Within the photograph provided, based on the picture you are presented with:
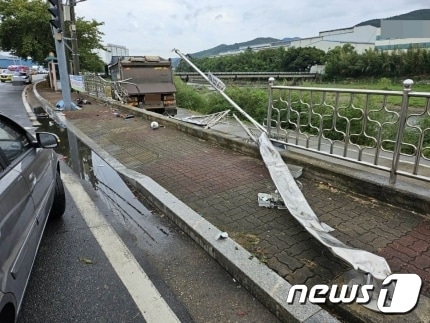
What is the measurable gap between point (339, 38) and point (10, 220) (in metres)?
128

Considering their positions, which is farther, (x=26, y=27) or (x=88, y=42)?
(x=88, y=42)

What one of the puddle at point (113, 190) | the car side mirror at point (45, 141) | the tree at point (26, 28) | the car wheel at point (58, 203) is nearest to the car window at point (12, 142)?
the car side mirror at point (45, 141)

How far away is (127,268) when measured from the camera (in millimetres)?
2846

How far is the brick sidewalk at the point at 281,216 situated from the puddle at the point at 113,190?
1.45 ft

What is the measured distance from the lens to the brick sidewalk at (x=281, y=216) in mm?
2742

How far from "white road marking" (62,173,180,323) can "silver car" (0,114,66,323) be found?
1.69 feet

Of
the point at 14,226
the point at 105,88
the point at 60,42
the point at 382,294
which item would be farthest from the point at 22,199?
the point at 105,88

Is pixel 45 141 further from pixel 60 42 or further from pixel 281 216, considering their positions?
pixel 60 42

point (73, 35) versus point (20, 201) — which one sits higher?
point (73, 35)

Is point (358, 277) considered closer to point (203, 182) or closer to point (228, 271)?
point (228, 271)

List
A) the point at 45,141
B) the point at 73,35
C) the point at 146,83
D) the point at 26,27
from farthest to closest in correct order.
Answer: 1. the point at 26,27
2. the point at 73,35
3. the point at 146,83
4. the point at 45,141

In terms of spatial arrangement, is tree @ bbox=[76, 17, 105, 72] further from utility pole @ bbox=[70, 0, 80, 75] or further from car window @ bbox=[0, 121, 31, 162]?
car window @ bbox=[0, 121, 31, 162]

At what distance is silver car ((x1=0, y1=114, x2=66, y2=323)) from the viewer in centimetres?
173

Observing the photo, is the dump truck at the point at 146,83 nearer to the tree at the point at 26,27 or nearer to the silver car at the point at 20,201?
the silver car at the point at 20,201
